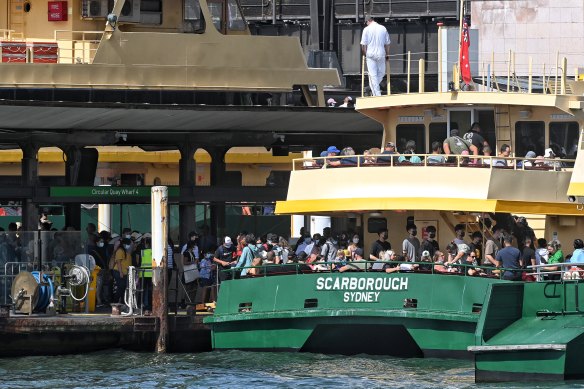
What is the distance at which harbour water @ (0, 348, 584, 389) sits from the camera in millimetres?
26344

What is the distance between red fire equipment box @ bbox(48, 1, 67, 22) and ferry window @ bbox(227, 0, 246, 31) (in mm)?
3623

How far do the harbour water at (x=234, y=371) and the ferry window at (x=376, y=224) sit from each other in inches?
131

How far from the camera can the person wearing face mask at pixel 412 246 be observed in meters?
30.5

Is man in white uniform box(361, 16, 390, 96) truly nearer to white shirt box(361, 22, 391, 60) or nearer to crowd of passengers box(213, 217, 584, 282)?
white shirt box(361, 22, 391, 60)

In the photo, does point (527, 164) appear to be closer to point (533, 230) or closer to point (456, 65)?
point (533, 230)

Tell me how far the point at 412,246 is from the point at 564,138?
3.81 meters

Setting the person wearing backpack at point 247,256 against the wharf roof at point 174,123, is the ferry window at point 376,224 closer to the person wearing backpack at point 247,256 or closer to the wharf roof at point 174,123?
the person wearing backpack at point 247,256

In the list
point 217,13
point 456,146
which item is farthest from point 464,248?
point 217,13

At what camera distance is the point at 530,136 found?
32219 mm

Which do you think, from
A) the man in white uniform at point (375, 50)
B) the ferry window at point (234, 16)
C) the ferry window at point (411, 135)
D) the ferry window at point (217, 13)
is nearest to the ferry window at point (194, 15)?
the ferry window at point (217, 13)

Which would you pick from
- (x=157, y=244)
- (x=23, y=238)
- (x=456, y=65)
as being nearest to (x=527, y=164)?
(x=456, y=65)

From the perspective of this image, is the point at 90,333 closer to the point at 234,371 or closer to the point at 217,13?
the point at 234,371

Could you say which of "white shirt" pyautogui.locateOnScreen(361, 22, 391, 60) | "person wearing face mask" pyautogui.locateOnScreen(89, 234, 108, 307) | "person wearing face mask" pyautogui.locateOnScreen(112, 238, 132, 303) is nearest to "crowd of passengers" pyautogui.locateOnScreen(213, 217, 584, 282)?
"person wearing face mask" pyautogui.locateOnScreen(112, 238, 132, 303)

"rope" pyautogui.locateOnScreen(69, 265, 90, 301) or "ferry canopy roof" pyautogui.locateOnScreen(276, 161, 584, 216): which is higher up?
"ferry canopy roof" pyautogui.locateOnScreen(276, 161, 584, 216)
